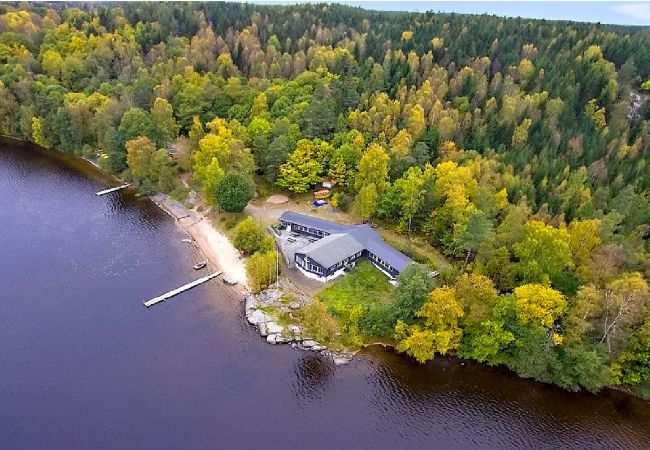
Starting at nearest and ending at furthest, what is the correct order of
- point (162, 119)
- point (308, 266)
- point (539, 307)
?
point (539, 307), point (308, 266), point (162, 119)

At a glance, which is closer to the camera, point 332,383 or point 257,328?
point 332,383

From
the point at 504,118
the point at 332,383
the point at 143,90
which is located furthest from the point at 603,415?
the point at 143,90

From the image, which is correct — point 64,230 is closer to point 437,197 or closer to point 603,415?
point 437,197

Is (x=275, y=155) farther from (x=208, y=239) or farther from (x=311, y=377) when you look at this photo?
(x=311, y=377)

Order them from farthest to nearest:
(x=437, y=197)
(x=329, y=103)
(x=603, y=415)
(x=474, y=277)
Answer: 1. (x=329, y=103)
2. (x=437, y=197)
3. (x=474, y=277)
4. (x=603, y=415)

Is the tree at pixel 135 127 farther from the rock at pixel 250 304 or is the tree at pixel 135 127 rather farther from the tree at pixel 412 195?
the tree at pixel 412 195

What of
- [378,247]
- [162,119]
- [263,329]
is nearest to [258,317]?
[263,329]
